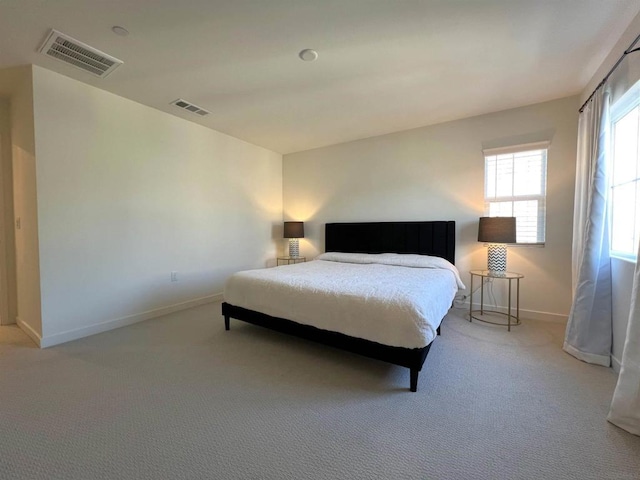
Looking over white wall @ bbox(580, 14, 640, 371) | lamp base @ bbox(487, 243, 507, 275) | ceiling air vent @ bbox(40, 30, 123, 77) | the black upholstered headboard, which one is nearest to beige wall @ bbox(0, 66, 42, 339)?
ceiling air vent @ bbox(40, 30, 123, 77)

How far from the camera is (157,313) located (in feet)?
11.1

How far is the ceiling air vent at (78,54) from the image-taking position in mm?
2086

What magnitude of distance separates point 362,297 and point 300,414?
0.88 meters

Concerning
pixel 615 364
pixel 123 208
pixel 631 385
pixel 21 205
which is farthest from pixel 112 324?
pixel 615 364

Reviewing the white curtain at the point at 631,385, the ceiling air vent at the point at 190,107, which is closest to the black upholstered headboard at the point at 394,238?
the white curtain at the point at 631,385

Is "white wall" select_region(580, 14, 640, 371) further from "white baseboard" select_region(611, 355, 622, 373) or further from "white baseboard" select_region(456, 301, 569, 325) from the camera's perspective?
"white baseboard" select_region(456, 301, 569, 325)

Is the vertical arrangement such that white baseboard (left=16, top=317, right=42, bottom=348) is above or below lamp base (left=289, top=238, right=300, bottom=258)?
below

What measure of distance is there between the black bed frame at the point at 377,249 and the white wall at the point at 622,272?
151 centimetres

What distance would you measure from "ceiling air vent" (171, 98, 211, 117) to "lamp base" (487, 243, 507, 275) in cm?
394

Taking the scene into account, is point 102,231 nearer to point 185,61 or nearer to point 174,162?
point 174,162

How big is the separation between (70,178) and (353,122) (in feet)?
10.9

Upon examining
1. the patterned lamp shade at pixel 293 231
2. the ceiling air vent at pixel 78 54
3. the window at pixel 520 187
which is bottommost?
the patterned lamp shade at pixel 293 231

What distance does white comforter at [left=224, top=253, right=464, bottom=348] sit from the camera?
73.1 inches

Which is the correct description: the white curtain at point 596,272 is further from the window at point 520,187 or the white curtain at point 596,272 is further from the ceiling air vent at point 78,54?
the ceiling air vent at point 78,54
